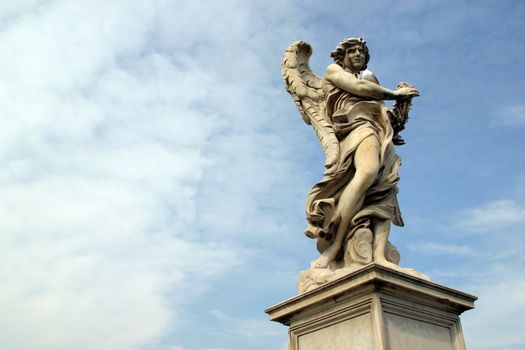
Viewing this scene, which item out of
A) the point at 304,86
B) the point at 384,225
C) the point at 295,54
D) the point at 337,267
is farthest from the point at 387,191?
the point at 295,54

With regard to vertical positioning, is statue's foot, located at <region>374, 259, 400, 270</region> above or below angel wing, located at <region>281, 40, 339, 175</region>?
below

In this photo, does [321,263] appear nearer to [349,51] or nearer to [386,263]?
[386,263]

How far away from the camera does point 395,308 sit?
20.0 ft

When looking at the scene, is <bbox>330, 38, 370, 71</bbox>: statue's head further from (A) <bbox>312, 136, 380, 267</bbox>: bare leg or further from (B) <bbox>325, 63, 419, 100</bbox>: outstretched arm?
(A) <bbox>312, 136, 380, 267</bbox>: bare leg

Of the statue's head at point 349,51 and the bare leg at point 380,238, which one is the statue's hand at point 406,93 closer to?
the statue's head at point 349,51

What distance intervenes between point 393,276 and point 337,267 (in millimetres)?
1219

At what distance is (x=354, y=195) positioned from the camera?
23.3 ft

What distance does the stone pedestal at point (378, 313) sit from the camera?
5.96m

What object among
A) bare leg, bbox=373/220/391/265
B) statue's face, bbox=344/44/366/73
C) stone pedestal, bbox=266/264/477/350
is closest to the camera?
stone pedestal, bbox=266/264/477/350

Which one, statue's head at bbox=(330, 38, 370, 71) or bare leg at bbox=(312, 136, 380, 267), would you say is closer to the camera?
bare leg at bbox=(312, 136, 380, 267)

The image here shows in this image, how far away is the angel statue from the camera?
707 cm

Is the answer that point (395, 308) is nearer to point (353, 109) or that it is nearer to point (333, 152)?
point (333, 152)

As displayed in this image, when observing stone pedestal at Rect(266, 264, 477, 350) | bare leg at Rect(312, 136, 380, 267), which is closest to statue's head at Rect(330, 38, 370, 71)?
bare leg at Rect(312, 136, 380, 267)

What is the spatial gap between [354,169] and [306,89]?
1908mm
